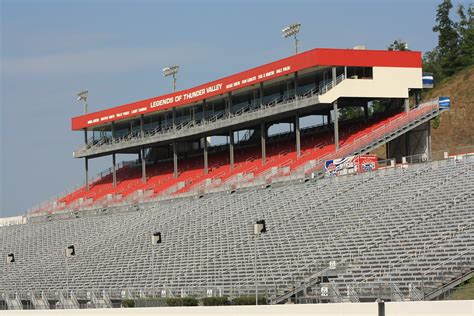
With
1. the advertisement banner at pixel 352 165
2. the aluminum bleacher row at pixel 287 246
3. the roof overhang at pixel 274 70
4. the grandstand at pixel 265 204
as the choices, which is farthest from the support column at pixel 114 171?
the advertisement banner at pixel 352 165

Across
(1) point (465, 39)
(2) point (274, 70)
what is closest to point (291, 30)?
(2) point (274, 70)

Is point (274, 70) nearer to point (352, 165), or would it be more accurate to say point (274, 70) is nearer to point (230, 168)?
point (230, 168)

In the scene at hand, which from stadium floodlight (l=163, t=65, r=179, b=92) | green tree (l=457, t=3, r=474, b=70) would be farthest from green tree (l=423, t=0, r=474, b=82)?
stadium floodlight (l=163, t=65, r=179, b=92)

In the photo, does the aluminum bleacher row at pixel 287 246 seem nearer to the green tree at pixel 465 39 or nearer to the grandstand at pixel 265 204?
the grandstand at pixel 265 204

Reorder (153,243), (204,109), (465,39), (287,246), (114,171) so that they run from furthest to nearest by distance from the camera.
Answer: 1. (465,39)
2. (114,171)
3. (204,109)
4. (153,243)
5. (287,246)

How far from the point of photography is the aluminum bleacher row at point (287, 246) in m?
31.2

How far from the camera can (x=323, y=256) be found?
34688 millimetres

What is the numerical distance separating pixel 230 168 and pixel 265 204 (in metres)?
13.7

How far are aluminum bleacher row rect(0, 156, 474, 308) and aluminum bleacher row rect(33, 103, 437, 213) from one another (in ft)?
8.12

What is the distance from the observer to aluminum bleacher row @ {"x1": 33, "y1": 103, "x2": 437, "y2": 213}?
50.8 metres

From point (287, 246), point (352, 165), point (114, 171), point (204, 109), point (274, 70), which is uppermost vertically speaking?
point (274, 70)

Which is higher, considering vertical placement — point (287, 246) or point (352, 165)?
point (352, 165)

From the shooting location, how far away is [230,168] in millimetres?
60000

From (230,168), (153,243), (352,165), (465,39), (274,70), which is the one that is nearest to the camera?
(153,243)
